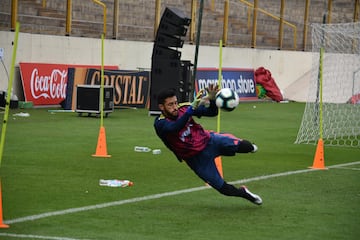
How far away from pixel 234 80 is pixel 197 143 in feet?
92.2

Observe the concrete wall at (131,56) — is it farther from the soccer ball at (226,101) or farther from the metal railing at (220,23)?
the soccer ball at (226,101)

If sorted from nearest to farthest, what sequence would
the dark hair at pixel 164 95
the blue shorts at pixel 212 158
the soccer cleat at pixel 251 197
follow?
the dark hair at pixel 164 95, the blue shorts at pixel 212 158, the soccer cleat at pixel 251 197

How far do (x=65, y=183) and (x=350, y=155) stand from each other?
24.4 feet

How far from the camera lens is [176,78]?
27875 millimetres

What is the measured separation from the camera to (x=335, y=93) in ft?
101

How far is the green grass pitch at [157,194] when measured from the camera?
9797 mm

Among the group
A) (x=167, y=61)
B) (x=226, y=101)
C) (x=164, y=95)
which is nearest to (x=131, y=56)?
(x=167, y=61)

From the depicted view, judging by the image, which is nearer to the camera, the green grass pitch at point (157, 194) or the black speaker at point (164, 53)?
the green grass pitch at point (157, 194)

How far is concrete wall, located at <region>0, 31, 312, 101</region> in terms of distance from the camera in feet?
97.6

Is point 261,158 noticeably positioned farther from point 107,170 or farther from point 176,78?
point 176,78

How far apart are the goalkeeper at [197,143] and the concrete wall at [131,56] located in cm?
1829

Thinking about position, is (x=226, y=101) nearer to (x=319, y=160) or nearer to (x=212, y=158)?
(x=212, y=158)

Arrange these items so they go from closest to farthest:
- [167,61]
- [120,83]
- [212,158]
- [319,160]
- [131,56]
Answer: [212,158], [319,160], [167,61], [120,83], [131,56]

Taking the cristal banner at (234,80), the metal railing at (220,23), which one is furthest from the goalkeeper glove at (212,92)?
the cristal banner at (234,80)
